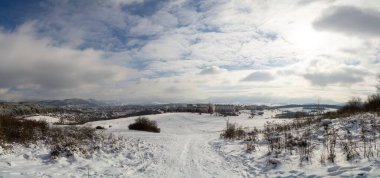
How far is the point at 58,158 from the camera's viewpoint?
11516 millimetres

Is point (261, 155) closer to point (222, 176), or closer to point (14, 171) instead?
point (222, 176)

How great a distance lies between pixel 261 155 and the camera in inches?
524

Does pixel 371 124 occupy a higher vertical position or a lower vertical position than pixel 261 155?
higher

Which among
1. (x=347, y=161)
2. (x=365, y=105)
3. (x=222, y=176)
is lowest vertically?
(x=222, y=176)

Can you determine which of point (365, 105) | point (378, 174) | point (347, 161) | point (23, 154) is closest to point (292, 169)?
point (347, 161)

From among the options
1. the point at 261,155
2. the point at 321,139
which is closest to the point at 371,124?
the point at 321,139

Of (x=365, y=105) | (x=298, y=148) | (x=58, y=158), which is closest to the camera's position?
(x=58, y=158)

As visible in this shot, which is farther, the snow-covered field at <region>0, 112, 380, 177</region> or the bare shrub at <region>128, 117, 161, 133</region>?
the bare shrub at <region>128, 117, 161, 133</region>

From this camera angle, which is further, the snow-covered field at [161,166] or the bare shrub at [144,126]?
the bare shrub at [144,126]

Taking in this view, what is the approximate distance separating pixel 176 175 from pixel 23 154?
19.9 feet

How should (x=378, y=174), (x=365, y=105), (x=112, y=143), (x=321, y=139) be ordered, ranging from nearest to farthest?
(x=378, y=174) → (x=321, y=139) → (x=112, y=143) → (x=365, y=105)

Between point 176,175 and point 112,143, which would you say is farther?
point 112,143

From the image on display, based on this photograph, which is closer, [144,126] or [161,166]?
[161,166]

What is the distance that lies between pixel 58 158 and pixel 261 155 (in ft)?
27.4
